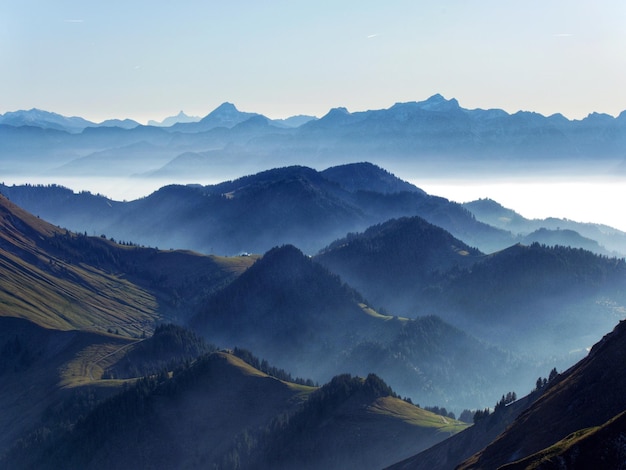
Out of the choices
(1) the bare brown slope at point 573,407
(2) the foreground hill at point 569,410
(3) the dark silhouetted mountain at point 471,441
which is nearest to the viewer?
(2) the foreground hill at point 569,410

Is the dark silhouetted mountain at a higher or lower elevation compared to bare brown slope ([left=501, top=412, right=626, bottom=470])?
lower

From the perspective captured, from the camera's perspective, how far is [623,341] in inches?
4094

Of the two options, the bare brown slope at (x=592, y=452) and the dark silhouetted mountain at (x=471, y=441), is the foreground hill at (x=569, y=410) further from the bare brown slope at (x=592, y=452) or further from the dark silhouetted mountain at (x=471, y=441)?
the dark silhouetted mountain at (x=471, y=441)

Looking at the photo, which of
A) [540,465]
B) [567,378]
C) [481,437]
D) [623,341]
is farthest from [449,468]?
[540,465]

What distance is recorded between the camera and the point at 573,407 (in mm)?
101938

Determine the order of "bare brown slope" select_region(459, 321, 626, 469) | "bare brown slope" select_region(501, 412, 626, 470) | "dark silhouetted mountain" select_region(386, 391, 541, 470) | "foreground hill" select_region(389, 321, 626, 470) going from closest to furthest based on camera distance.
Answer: "bare brown slope" select_region(501, 412, 626, 470) → "foreground hill" select_region(389, 321, 626, 470) → "bare brown slope" select_region(459, 321, 626, 469) → "dark silhouetted mountain" select_region(386, 391, 541, 470)

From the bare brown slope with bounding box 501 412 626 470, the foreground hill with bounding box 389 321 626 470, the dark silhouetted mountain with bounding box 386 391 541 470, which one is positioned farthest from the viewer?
the dark silhouetted mountain with bounding box 386 391 541 470

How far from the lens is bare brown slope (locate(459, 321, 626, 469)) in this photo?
9700 centimetres

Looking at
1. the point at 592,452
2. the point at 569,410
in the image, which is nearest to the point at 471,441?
the point at 569,410

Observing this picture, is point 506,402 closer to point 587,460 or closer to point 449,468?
point 449,468

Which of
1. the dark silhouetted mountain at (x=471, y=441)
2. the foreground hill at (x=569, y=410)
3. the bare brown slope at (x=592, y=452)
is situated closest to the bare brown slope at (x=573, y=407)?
the foreground hill at (x=569, y=410)

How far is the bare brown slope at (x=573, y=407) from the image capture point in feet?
318

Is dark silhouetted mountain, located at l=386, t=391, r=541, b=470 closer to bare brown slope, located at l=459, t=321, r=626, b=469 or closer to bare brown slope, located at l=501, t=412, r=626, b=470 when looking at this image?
bare brown slope, located at l=459, t=321, r=626, b=469

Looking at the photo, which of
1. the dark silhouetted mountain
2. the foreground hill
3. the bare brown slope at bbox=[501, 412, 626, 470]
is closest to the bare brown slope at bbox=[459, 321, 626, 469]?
the foreground hill
